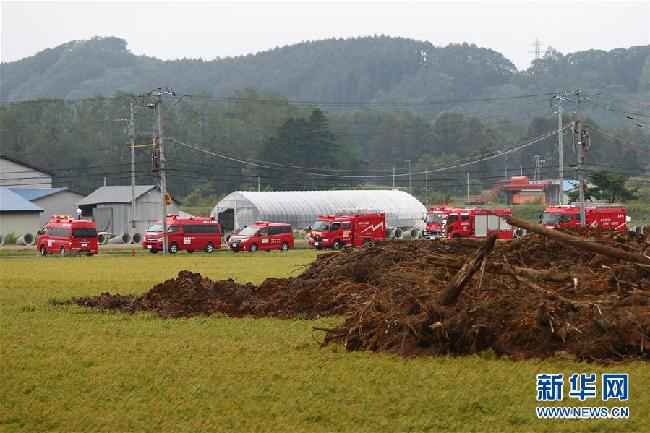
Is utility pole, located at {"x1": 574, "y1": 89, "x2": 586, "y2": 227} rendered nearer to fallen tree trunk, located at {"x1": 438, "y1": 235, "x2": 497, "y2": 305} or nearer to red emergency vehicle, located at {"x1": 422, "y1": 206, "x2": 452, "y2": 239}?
red emergency vehicle, located at {"x1": 422, "y1": 206, "x2": 452, "y2": 239}

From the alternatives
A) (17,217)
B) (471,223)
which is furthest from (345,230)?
(17,217)

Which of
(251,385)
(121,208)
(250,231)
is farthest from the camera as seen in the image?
(121,208)

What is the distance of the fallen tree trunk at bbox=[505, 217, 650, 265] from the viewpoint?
48.9 feet

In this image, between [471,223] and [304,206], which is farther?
[304,206]

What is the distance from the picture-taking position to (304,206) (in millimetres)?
80875

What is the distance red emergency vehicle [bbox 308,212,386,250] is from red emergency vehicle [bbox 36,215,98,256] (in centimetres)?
1342

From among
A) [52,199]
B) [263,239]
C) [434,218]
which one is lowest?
[263,239]

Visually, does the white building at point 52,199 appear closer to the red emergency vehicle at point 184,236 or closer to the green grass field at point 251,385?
the red emergency vehicle at point 184,236

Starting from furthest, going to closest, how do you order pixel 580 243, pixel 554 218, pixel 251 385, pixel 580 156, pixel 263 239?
pixel 554 218
pixel 263 239
pixel 580 156
pixel 580 243
pixel 251 385

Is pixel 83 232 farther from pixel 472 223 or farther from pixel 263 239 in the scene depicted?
pixel 472 223

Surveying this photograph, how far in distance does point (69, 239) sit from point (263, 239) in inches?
448

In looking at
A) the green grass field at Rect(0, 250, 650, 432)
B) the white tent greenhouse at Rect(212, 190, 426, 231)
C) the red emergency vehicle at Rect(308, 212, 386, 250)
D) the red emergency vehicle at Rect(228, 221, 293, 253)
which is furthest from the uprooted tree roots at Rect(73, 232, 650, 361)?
the white tent greenhouse at Rect(212, 190, 426, 231)

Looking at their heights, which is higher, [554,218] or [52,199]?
[52,199]

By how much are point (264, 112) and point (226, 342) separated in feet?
383
